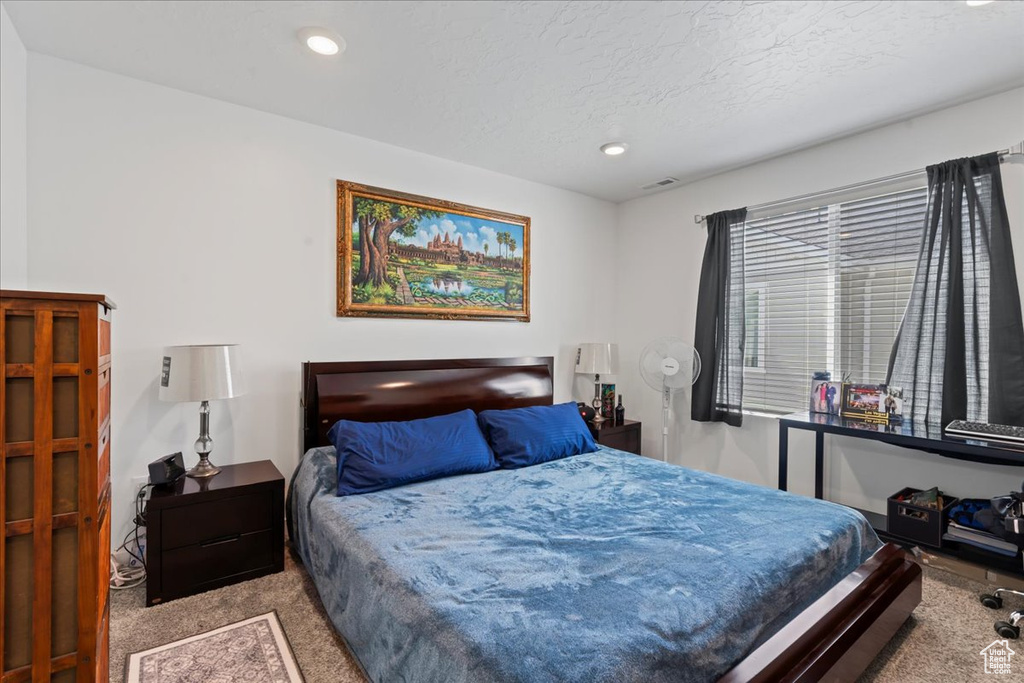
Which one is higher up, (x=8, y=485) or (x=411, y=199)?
(x=411, y=199)

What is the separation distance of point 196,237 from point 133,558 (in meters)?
1.76

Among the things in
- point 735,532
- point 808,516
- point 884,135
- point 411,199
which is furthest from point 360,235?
point 884,135

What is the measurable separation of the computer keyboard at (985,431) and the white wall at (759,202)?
0.36 meters

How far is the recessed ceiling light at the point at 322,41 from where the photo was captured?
6.73 feet

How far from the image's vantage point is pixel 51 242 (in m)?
2.28

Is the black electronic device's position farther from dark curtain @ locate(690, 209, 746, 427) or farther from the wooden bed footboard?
dark curtain @ locate(690, 209, 746, 427)

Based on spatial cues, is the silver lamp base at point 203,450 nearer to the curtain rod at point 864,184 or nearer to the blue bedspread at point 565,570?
the blue bedspread at point 565,570

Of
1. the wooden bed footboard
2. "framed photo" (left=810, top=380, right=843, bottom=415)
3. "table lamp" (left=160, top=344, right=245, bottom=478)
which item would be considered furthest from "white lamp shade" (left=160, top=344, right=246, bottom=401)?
"framed photo" (left=810, top=380, right=843, bottom=415)

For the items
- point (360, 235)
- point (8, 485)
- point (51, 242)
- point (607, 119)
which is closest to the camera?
point (8, 485)

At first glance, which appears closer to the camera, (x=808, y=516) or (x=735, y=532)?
(x=735, y=532)

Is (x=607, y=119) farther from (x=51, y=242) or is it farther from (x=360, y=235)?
(x=51, y=242)

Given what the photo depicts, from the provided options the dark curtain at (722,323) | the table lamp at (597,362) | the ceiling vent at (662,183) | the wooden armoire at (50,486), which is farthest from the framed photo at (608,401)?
the wooden armoire at (50,486)

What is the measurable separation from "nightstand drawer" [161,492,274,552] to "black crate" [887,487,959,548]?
11.3 ft

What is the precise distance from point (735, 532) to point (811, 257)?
7.91ft
